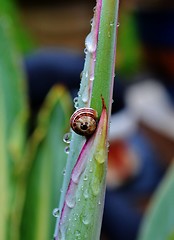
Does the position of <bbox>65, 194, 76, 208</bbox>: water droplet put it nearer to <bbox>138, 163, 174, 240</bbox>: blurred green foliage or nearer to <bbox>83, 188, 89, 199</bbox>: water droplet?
<bbox>83, 188, 89, 199</bbox>: water droplet

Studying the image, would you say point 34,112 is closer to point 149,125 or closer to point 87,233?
point 87,233

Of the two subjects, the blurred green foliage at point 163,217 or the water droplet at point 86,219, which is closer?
the water droplet at point 86,219

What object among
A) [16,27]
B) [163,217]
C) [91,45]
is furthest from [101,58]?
[16,27]

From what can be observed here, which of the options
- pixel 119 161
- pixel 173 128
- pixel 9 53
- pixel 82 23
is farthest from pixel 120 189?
pixel 82 23

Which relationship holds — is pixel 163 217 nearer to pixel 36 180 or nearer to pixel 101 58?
pixel 36 180

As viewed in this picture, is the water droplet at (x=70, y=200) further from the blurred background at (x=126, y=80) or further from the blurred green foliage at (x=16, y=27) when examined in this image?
the blurred green foliage at (x=16, y=27)

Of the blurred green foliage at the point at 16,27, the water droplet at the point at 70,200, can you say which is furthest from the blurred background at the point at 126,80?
the water droplet at the point at 70,200
